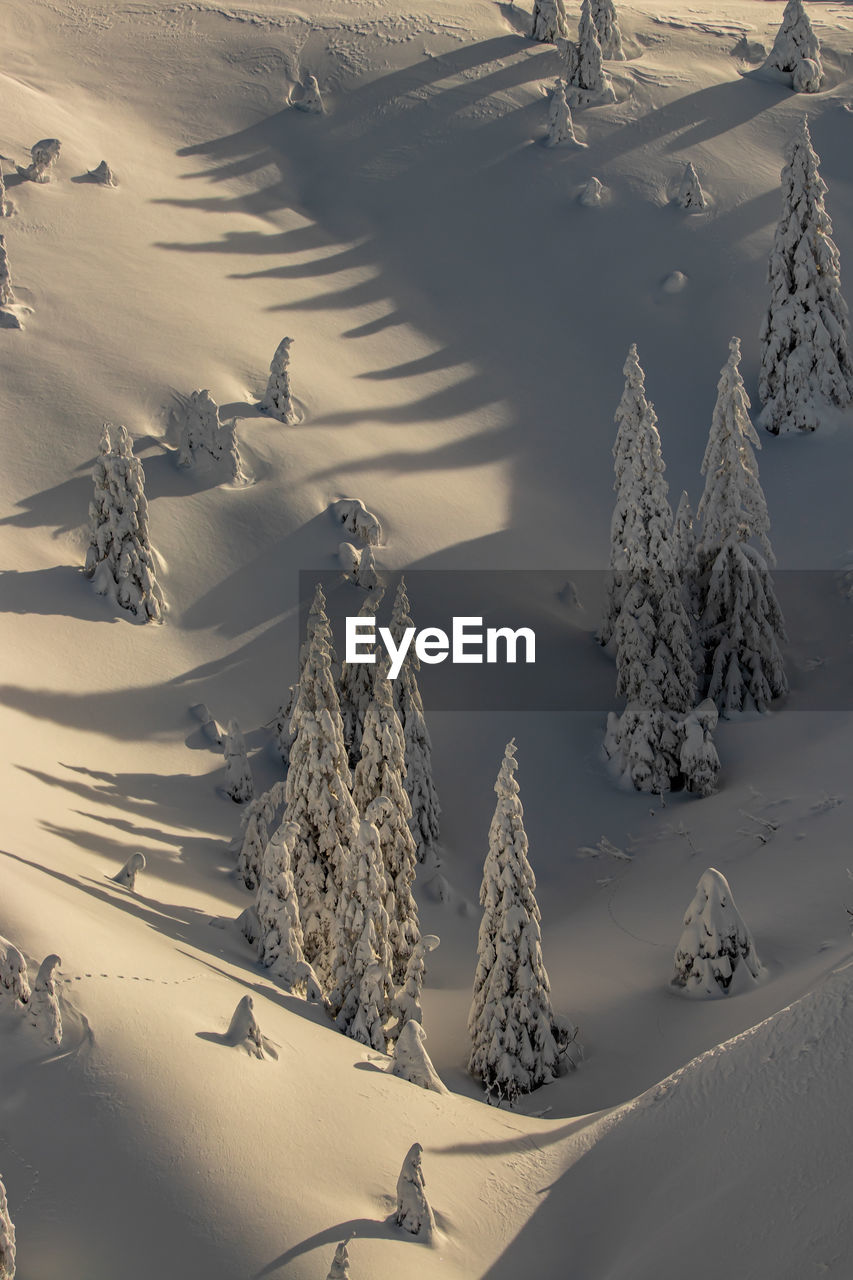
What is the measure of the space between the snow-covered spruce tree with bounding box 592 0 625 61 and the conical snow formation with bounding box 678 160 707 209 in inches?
492

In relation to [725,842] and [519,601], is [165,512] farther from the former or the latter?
[725,842]

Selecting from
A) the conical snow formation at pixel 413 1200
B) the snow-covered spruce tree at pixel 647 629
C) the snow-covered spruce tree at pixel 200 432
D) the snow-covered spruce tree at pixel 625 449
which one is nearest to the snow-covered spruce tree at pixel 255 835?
the snow-covered spruce tree at pixel 647 629

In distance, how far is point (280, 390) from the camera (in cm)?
4722

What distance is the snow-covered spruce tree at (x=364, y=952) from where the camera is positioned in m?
26.4

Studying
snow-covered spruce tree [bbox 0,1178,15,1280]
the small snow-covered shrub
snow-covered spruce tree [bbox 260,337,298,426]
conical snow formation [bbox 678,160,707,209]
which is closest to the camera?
snow-covered spruce tree [bbox 0,1178,15,1280]

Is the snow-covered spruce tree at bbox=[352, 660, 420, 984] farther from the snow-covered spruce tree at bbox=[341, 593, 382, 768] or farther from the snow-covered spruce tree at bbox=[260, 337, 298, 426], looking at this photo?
the snow-covered spruce tree at bbox=[260, 337, 298, 426]

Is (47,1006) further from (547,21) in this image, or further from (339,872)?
(547,21)

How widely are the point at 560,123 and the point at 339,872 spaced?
45.7 m

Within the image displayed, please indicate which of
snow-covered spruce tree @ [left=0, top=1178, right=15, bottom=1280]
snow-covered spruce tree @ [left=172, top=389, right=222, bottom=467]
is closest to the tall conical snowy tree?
snow-covered spruce tree @ [left=172, top=389, right=222, bottom=467]

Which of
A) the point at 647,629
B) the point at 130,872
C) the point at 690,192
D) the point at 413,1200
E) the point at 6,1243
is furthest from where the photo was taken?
the point at 690,192

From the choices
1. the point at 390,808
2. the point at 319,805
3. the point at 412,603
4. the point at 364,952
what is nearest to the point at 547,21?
the point at 412,603

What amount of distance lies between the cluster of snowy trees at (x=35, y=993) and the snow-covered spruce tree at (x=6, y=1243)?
3548 mm

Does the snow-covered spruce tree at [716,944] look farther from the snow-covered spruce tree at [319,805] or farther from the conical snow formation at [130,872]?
the conical snow formation at [130,872]

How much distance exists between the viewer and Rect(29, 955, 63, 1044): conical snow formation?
60.5 ft
